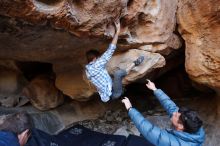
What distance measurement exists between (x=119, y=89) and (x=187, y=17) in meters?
1.19

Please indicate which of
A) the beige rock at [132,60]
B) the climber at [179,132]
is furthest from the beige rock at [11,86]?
the climber at [179,132]

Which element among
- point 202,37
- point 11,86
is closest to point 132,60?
point 202,37

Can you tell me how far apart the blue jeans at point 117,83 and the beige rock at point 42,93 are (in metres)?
1.30

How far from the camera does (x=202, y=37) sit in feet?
12.0

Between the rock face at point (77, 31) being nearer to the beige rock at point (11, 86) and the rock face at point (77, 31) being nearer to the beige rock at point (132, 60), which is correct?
the beige rock at point (132, 60)

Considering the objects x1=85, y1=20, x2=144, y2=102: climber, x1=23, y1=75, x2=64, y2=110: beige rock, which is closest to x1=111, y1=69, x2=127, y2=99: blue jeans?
x1=85, y1=20, x2=144, y2=102: climber

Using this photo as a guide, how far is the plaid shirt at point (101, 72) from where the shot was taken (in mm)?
3172

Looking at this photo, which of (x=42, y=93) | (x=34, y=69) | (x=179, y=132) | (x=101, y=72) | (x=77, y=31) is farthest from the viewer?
Answer: (x=34, y=69)

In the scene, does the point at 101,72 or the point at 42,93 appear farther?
the point at 42,93

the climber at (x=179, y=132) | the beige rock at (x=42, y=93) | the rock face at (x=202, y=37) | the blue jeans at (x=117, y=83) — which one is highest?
the rock face at (x=202, y=37)

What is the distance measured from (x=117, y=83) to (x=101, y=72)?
295mm

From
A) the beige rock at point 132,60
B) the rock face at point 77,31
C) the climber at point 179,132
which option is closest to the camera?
the climber at point 179,132

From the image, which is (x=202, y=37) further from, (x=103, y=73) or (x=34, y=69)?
(x=34, y=69)

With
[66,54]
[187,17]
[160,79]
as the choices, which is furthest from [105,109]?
[187,17]
